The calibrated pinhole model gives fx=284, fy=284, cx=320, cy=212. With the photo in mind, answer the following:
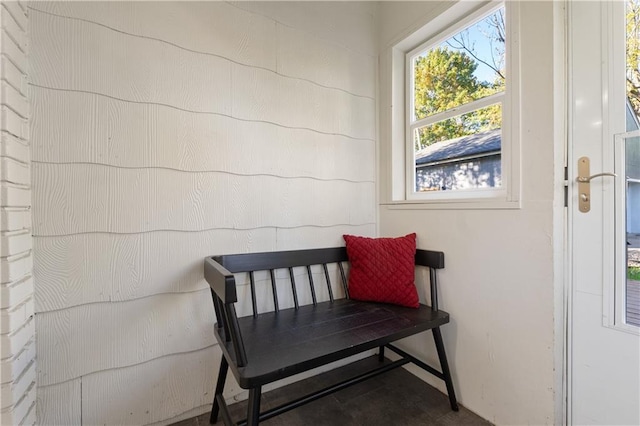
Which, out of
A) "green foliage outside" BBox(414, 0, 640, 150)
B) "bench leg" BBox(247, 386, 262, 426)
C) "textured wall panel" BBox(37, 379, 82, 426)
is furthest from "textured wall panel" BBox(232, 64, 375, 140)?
"textured wall panel" BBox(37, 379, 82, 426)

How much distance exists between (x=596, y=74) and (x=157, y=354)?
2.23 m

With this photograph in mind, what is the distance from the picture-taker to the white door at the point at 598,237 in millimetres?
1085

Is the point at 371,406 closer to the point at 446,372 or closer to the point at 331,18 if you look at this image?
the point at 446,372

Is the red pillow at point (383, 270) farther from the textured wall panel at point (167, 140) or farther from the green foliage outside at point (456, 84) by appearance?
the green foliage outside at point (456, 84)

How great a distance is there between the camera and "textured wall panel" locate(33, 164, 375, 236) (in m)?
1.14

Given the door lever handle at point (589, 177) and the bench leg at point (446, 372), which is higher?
the door lever handle at point (589, 177)

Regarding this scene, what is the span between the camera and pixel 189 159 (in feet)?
4.54

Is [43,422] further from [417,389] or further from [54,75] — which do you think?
[417,389]

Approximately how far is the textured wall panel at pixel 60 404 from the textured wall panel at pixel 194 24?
58.5 inches

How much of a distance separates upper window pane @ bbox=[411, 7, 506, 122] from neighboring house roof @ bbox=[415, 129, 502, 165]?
206 millimetres

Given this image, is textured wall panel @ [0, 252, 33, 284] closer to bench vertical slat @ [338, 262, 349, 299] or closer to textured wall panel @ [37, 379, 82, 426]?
textured wall panel @ [37, 379, 82, 426]

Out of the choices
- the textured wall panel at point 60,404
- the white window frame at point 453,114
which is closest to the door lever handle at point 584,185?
the white window frame at point 453,114

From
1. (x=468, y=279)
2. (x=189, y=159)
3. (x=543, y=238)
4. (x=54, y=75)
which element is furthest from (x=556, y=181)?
(x=54, y=75)

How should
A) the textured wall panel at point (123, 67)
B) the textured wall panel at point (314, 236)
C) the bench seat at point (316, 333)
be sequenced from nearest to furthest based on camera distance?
the bench seat at point (316, 333) → the textured wall panel at point (123, 67) → the textured wall panel at point (314, 236)
